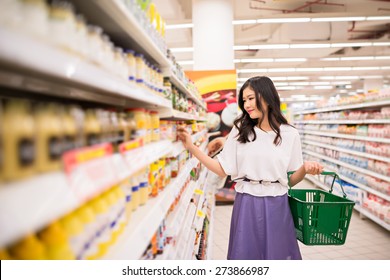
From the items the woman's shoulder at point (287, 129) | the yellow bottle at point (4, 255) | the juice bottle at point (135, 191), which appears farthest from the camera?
the woman's shoulder at point (287, 129)

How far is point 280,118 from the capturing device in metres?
2.14

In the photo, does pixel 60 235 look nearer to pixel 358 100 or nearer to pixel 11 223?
pixel 11 223

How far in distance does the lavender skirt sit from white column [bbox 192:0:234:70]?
4293 millimetres

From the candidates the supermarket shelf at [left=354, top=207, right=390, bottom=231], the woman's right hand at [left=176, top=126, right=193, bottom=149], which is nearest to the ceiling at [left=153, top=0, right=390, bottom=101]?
the supermarket shelf at [left=354, top=207, right=390, bottom=231]

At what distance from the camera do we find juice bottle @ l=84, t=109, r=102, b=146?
886mm

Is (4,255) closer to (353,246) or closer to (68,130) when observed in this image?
(68,130)

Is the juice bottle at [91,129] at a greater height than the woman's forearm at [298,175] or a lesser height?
greater

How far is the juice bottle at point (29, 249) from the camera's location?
68 centimetres

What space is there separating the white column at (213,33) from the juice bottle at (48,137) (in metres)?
5.46

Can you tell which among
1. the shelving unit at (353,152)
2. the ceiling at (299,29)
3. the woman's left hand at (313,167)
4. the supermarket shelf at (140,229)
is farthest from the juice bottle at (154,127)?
the ceiling at (299,29)

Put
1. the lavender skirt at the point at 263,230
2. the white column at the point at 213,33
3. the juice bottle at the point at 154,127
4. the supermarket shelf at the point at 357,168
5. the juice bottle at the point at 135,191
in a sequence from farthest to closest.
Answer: the white column at the point at 213,33 < the supermarket shelf at the point at 357,168 < the lavender skirt at the point at 263,230 < the juice bottle at the point at 154,127 < the juice bottle at the point at 135,191

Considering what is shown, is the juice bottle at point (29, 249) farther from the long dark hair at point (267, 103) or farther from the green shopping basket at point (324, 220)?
the green shopping basket at point (324, 220)

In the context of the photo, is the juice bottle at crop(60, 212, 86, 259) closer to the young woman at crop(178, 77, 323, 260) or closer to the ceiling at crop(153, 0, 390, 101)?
the young woman at crop(178, 77, 323, 260)

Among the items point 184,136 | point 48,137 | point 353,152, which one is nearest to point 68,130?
point 48,137
